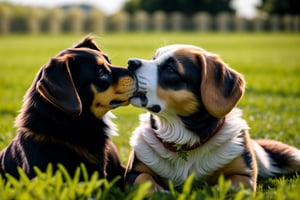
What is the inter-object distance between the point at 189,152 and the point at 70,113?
Answer: 1521mm

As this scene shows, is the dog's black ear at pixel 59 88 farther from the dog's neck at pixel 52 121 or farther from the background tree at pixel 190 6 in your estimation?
the background tree at pixel 190 6

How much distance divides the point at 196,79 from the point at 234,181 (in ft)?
3.92

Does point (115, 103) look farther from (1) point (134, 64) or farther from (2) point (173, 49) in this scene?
(2) point (173, 49)

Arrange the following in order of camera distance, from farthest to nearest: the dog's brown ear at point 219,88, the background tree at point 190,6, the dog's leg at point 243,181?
1. the background tree at point 190,6
2. the dog's brown ear at point 219,88
3. the dog's leg at point 243,181

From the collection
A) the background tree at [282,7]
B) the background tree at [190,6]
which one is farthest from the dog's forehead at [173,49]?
the background tree at [190,6]

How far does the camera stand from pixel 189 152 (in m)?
6.05

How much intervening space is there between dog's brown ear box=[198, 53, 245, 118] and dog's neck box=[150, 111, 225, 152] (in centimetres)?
25

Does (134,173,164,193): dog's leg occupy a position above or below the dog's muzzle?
below

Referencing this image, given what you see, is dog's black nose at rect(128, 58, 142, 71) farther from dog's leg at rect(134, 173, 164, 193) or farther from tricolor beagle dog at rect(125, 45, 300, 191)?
dog's leg at rect(134, 173, 164, 193)

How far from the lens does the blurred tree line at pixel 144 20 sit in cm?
7753

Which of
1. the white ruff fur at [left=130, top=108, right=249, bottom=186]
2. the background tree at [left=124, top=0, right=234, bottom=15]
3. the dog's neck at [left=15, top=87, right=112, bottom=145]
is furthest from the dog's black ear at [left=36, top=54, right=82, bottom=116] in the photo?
the background tree at [left=124, top=0, right=234, bottom=15]

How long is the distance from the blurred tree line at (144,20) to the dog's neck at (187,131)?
234 feet

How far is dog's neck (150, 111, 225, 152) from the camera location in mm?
5926

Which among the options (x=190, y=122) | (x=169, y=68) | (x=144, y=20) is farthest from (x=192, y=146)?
(x=144, y=20)
